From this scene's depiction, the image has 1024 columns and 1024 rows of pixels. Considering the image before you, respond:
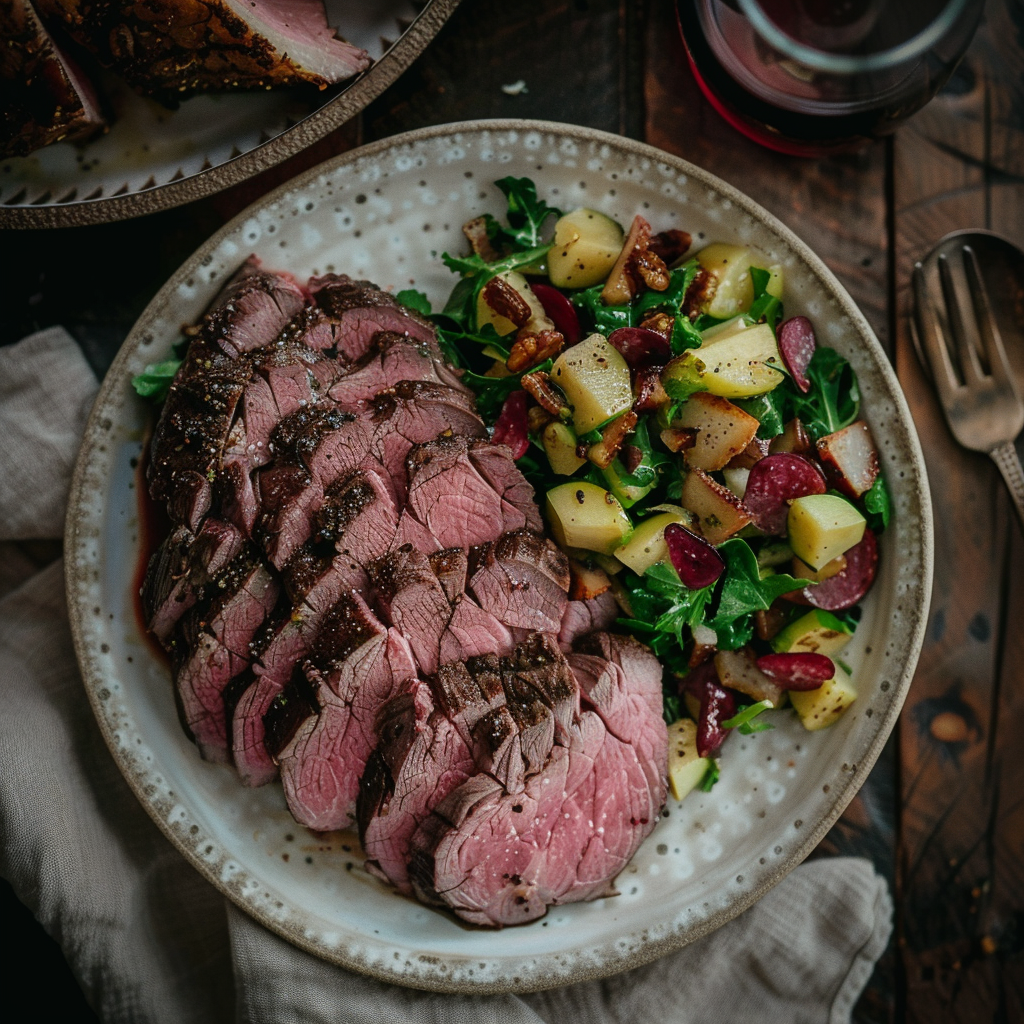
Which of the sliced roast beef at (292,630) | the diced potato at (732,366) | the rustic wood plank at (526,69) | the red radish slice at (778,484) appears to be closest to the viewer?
the sliced roast beef at (292,630)

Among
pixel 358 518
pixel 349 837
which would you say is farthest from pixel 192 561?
pixel 349 837

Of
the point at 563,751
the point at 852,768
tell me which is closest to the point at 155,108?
the point at 563,751

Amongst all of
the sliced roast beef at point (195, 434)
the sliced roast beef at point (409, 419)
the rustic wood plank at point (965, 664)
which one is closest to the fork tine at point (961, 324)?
the rustic wood plank at point (965, 664)

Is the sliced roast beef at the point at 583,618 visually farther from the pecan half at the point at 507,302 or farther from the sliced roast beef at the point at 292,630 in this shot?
the pecan half at the point at 507,302

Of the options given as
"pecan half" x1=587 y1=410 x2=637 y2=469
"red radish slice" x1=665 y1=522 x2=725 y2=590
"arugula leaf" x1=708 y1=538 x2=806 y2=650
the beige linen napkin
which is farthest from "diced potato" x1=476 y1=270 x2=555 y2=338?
the beige linen napkin

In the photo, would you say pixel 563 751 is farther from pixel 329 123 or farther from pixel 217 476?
pixel 329 123
